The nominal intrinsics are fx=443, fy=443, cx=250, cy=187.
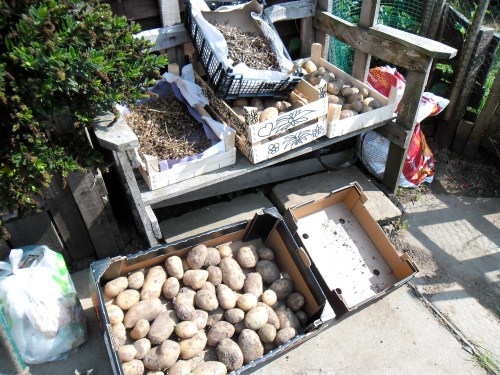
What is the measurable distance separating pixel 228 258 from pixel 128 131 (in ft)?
3.59

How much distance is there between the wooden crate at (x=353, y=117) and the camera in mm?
3147

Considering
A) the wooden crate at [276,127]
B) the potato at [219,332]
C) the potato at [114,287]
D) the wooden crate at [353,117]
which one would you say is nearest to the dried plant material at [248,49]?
the wooden crate at [276,127]

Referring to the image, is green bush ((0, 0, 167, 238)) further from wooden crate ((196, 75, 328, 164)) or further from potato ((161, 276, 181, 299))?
potato ((161, 276, 181, 299))

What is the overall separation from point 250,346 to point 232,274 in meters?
0.49

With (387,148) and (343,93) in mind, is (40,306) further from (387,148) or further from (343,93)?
(387,148)

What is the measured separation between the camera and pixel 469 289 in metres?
3.33

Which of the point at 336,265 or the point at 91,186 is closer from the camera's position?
the point at 91,186

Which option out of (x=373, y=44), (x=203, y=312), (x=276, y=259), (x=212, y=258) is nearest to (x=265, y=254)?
(x=276, y=259)

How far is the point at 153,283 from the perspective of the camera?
9.14 ft

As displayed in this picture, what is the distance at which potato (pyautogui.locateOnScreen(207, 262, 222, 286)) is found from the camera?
2867 millimetres

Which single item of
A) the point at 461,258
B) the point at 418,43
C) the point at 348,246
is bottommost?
the point at 461,258

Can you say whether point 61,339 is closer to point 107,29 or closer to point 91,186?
point 91,186

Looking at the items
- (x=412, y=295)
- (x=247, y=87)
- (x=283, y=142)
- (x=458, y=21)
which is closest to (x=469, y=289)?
(x=412, y=295)

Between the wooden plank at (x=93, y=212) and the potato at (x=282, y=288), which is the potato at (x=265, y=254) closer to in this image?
the potato at (x=282, y=288)
